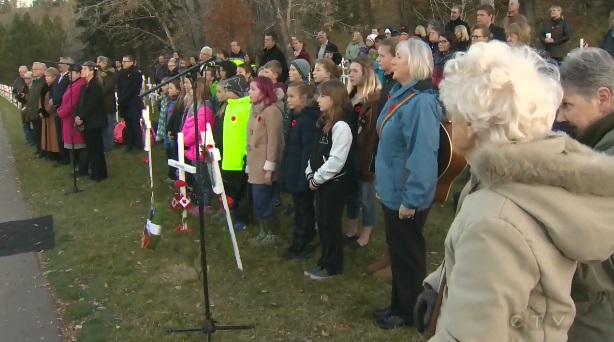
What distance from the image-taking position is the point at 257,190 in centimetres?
626

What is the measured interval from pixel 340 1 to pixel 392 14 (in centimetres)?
351

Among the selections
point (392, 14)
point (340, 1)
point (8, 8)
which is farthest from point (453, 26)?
point (8, 8)

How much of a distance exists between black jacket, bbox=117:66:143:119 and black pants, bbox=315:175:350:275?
771 centimetres

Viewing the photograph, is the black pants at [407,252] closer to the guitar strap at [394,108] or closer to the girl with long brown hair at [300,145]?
the guitar strap at [394,108]

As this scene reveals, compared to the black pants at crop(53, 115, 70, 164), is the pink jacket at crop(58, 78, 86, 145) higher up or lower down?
higher up

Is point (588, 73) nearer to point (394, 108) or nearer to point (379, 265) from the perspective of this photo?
point (394, 108)

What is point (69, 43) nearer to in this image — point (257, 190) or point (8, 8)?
point (8, 8)

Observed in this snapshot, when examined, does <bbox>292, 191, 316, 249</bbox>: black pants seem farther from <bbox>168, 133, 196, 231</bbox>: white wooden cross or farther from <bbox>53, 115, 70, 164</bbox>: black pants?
<bbox>53, 115, 70, 164</bbox>: black pants

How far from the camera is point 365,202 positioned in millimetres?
6156

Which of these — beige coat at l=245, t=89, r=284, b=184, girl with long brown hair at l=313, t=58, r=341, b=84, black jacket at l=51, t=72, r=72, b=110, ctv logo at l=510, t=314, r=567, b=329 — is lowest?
black jacket at l=51, t=72, r=72, b=110

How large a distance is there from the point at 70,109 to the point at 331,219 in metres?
6.63

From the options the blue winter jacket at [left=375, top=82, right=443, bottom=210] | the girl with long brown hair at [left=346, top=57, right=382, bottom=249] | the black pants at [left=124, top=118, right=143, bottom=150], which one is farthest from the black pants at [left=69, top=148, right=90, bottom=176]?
the blue winter jacket at [left=375, top=82, right=443, bottom=210]

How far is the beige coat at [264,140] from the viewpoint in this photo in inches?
241

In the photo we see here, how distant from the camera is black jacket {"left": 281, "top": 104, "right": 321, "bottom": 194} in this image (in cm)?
561
